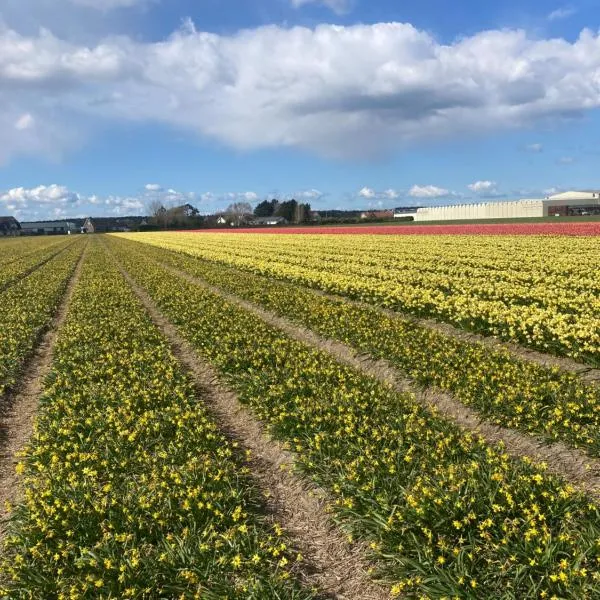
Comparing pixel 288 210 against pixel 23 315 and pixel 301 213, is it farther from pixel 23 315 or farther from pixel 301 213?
pixel 23 315

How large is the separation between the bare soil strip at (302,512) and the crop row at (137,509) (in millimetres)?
220

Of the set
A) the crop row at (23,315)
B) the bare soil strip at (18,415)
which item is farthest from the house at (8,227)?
the bare soil strip at (18,415)

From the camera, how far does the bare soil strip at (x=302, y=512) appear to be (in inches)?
183

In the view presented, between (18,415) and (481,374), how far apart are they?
802cm

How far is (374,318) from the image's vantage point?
1412cm

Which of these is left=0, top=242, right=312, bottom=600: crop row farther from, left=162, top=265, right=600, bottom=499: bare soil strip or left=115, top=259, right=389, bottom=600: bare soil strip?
left=162, top=265, right=600, bottom=499: bare soil strip

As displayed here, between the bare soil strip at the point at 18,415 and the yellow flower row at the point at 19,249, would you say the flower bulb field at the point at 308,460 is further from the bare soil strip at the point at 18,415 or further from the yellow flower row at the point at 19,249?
the yellow flower row at the point at 19,249

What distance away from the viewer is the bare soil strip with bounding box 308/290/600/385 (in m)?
9.66

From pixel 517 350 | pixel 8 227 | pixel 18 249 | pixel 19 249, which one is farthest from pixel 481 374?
pixel 8 227

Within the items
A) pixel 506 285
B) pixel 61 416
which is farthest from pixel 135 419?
pixel 506 285

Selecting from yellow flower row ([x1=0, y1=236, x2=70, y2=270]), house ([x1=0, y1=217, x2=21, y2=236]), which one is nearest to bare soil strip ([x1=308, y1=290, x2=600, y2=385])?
yellow flower row ([x1=0, y1=236, x2=70, y2=270])

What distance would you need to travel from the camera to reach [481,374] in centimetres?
870

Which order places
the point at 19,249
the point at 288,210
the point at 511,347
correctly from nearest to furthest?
1. the point at 511,347
2. the point at 19,249
3. the point at 288,210

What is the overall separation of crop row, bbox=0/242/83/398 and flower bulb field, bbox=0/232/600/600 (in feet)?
0.54
